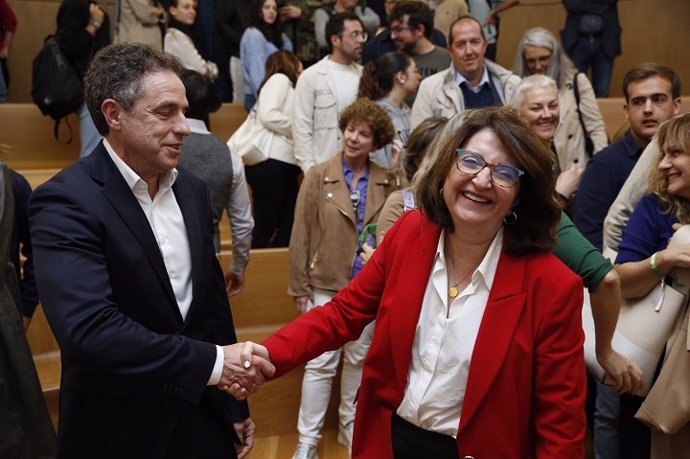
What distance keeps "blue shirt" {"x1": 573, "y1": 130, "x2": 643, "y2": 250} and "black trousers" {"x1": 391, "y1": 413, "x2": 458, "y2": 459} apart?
1.59m

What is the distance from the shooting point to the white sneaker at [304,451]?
11.9 ft

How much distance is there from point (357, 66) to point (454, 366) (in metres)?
3.21

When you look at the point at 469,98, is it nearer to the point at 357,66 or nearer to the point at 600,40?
the point at 357,66

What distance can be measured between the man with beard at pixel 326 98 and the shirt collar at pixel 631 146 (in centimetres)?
175

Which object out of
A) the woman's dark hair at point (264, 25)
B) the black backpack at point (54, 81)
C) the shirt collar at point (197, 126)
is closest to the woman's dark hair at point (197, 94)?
the shirt collar at point (197, 126)

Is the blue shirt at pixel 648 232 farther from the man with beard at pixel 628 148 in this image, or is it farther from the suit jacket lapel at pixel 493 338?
the suit jacket lapel at pixel 493 338

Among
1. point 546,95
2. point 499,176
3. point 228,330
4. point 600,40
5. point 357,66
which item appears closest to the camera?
point 499,176

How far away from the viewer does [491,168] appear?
176 cm

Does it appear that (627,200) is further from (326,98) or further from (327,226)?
(326,98)

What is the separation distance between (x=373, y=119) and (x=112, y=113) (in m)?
1.73

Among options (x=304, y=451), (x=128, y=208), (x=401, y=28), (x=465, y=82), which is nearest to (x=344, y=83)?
(x=401, y=28)

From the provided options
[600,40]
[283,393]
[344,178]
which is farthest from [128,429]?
[600,40]

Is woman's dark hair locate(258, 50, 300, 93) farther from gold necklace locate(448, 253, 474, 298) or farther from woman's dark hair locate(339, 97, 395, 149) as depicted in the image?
gold necklace locate(448, 253, 474, 298)

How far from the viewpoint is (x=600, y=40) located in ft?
21.9
